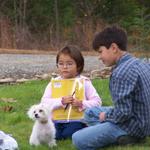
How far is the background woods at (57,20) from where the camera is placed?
20.1m

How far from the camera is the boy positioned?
206 inches

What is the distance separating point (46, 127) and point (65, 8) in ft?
59.5

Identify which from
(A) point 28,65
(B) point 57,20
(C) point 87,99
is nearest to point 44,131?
(C) point 87,99

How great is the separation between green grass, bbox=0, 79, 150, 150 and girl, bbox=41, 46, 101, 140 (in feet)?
0.71

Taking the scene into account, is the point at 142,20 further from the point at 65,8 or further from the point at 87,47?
the point at 65,8

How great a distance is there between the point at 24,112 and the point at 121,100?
2568 millimetres

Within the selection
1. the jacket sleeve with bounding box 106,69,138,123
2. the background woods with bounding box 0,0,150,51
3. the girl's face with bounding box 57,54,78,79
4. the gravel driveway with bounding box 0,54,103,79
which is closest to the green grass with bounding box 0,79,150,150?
the jacket sleeve with bounding box 106,69,138,123

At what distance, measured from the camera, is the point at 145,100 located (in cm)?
530

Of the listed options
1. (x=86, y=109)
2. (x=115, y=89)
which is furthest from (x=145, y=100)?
(x=86, y=109)

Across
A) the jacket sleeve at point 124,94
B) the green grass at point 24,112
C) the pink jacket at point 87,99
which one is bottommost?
the green grass at point 24,112

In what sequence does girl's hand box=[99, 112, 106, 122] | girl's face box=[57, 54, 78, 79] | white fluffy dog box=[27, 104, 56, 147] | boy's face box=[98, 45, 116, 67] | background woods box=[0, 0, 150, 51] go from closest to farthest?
boy's face box=[98, 45, 116, 67]
girl's hand box=[99, 112, 106, 122]
white fluffy dog box=[27, 104, 56, 147]
girl's face box=[57, 54, 78, 79]
background woods box=[0, 0, 150, 51]

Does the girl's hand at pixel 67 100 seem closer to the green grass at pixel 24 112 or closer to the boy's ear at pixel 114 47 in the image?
the green grass at pixel 24 112

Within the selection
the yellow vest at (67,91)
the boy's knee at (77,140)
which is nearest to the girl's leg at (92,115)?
the yellow vest at (67,91)

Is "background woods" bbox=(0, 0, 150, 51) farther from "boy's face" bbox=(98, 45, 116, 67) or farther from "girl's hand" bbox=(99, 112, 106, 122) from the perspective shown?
"boy's face" bbox=(98, 45, 116, 67)
